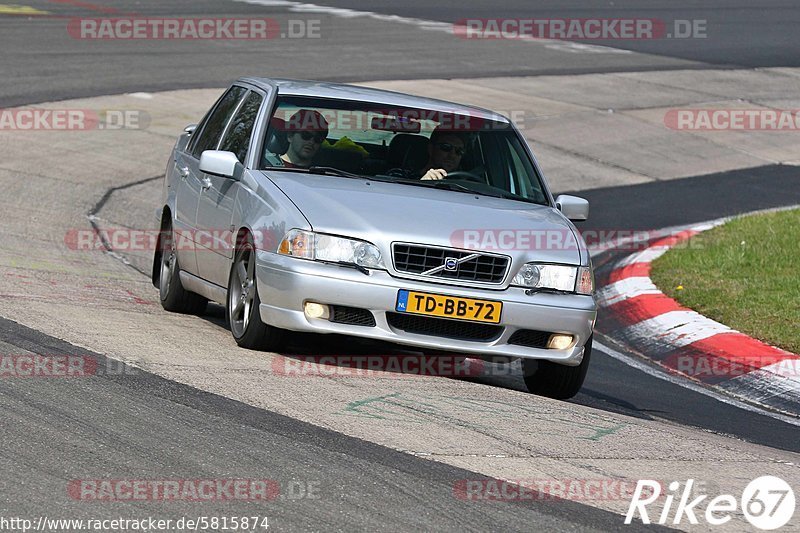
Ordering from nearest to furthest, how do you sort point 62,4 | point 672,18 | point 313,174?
point 313,174 → point 62,4 → point 672,18

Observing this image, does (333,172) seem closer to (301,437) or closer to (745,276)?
(301,437)

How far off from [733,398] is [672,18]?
87.3ft

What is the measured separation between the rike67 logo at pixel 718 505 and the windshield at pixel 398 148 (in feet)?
10.3

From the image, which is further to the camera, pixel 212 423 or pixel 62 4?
pixel 62 4

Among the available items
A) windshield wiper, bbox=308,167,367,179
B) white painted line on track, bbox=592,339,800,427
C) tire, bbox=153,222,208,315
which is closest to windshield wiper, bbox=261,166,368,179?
windshield wiper, bbox=308,167,367,179

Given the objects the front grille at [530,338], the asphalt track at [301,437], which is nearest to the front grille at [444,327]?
the front grille at [530,338]

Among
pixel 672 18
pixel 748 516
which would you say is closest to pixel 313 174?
pixel 748 516

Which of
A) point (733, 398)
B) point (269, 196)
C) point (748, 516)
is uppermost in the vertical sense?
point (269, 196)

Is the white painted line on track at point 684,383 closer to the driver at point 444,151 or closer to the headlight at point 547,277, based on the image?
the headlight at point 547,277

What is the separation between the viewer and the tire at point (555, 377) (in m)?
8.01

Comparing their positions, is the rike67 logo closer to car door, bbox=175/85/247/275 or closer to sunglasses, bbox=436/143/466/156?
sunglasses, bbox=436/143/466/156

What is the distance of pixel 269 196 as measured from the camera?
7863 millimetres

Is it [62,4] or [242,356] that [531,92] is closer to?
[62,4]

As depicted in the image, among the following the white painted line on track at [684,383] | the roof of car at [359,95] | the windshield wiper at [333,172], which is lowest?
the white painted line on track at [684,383]
